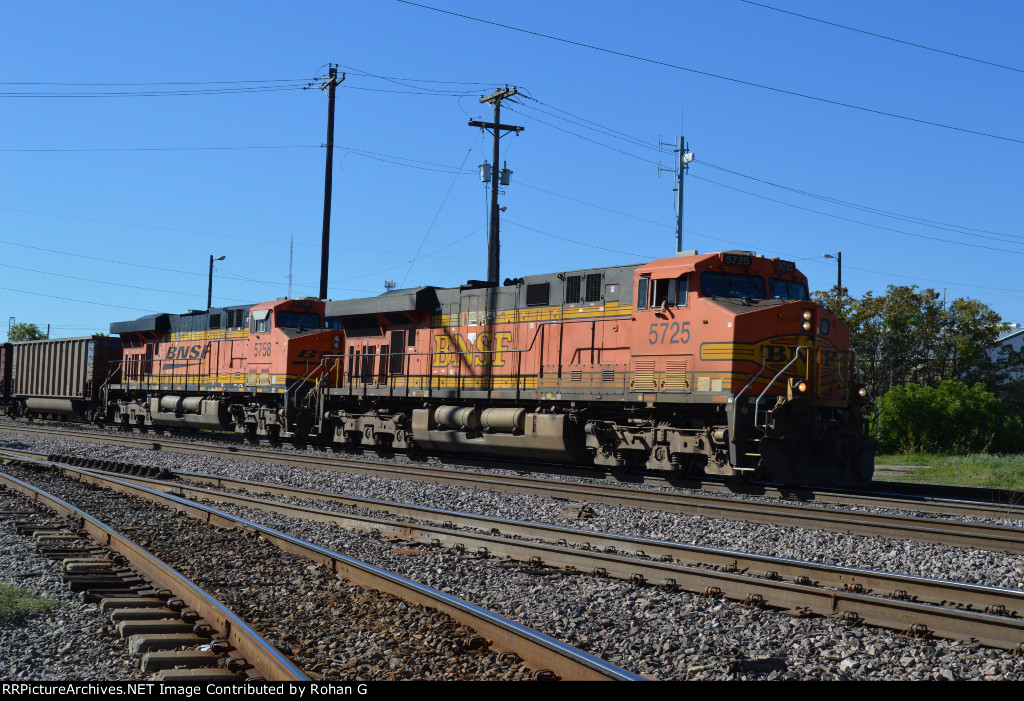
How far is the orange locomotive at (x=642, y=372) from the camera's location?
13.4m

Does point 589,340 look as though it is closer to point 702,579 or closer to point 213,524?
point 213,524

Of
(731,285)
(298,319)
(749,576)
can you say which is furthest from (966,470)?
(298,319)

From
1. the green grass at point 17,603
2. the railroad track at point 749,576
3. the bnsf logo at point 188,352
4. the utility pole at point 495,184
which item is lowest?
the green grass at point 17,603

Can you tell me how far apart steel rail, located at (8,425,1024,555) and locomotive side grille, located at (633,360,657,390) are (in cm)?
189

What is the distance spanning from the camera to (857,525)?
32.4ft

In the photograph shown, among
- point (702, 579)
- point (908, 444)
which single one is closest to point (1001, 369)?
point (908, 444)

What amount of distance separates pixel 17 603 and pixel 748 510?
7.56 meters

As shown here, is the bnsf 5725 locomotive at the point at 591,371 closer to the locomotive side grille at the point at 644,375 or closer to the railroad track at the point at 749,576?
the locomotive side grille at the point at 644,375

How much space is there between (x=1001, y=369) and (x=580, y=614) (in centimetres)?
2918

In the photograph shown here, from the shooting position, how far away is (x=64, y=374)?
34.4 metres

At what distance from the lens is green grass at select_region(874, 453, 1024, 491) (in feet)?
55.5

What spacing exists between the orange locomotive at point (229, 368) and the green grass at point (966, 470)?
1370 cm

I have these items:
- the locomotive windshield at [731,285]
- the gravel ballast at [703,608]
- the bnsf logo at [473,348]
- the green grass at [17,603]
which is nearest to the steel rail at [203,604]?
the green grass at [17,603]

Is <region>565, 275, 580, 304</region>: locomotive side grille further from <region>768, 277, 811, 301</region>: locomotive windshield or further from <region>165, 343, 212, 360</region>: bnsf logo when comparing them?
<region>165, 343, 212, 360</region>: bnsf logo
